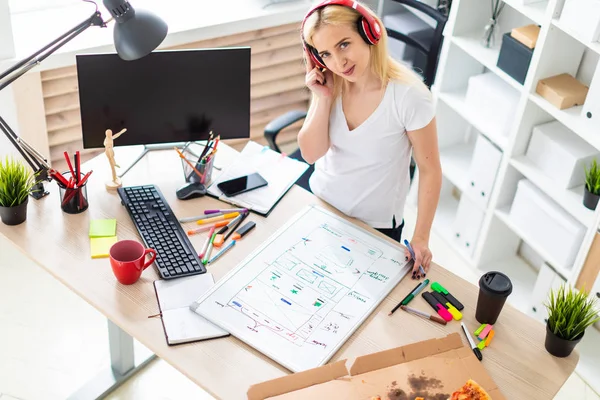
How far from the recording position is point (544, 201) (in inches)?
111

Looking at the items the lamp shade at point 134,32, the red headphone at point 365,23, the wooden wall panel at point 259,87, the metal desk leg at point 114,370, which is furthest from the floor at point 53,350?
the red headphone at point 365,23

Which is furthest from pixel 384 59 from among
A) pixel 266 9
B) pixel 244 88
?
pixel 266 9

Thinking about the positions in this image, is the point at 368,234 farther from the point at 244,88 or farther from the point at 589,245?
the point at 589,245

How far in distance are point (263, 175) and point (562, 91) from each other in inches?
45.0

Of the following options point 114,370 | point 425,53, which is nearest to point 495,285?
point 425,53

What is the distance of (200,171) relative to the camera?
2.27m

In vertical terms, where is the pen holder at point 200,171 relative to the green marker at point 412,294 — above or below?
above

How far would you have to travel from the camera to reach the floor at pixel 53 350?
260cm

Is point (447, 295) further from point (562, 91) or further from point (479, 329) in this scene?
point (562, 91)

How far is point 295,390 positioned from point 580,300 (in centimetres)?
74

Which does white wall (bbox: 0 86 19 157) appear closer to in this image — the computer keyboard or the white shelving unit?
the computer keyboard

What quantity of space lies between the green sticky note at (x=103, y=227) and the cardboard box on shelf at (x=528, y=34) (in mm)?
1626

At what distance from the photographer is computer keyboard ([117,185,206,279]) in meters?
1.99

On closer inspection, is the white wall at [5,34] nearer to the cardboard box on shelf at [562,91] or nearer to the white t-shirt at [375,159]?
the white t-shirt at [375,159]
